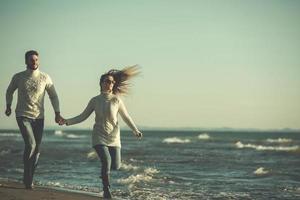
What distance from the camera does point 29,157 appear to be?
7289mm

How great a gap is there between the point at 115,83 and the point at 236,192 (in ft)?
17.6

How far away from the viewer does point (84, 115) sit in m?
7.32

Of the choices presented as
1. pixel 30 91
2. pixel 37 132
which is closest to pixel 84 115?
pixel 37 132

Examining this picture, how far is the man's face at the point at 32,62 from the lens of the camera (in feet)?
23.9

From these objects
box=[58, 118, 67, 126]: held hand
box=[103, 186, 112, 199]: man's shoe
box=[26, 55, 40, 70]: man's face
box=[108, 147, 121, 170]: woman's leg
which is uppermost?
box=[26, 55, 40, 70]: man's face

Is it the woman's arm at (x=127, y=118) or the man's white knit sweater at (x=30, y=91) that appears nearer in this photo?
the man's white knit sweater at (x=30, y=91)

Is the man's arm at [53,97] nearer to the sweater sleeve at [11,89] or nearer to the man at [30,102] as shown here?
the man at [30,102]

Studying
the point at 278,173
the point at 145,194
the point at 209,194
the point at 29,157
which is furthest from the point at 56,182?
the point at 278,173

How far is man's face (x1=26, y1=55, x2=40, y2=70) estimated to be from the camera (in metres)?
7.28

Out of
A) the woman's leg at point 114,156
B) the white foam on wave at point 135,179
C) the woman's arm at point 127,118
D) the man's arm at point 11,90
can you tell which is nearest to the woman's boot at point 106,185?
the woman's leg at point 114,156

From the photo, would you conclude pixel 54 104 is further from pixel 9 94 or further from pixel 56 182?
pixel 56 182

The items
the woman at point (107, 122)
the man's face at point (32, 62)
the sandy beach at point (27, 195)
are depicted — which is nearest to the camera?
the sandy beach at point (27, 195)

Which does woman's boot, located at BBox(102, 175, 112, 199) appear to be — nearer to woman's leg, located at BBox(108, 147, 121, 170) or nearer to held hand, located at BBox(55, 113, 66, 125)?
woman's leg, located at BBox(108, 147, 121, 170)

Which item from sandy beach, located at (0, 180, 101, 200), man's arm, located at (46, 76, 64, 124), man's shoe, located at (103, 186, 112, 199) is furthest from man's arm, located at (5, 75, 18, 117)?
man's shoe, located at (103, 186, 112, 199)
